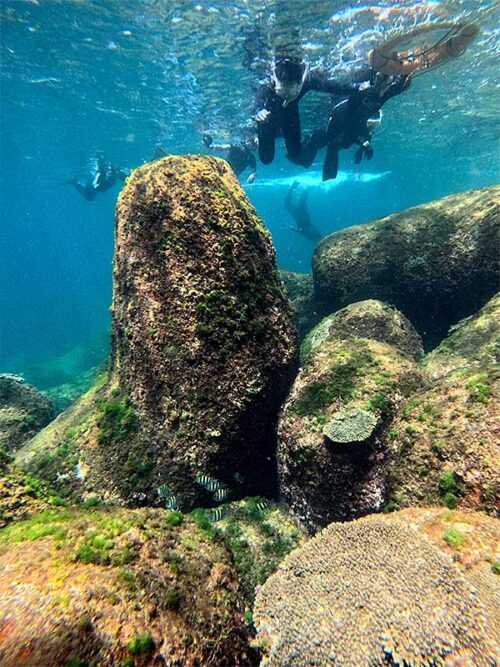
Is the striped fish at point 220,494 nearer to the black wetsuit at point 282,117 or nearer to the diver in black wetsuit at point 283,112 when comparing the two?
the black wetsuit at point 282,117

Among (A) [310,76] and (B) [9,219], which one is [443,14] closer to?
(A) [310,76]

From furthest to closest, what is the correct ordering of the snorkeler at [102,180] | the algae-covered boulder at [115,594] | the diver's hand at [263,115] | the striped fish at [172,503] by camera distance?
the snorkeler at [102,180] < the diver's hand at [263,115] < the striped fish at [172,503] < the algae-covered boulder at [115,594]

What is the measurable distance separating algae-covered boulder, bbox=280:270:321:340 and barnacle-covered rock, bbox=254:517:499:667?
6746mm

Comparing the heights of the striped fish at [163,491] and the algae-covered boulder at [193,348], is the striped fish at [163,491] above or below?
below

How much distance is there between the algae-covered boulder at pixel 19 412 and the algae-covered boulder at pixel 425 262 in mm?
7731

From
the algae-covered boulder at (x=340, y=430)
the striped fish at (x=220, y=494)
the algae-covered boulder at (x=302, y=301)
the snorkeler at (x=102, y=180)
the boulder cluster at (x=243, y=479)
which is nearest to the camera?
the boulder cluster at (x=243, y=479)

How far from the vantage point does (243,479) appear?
14.1 ft

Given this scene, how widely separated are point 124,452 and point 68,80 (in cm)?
2161

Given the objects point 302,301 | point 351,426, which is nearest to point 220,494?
point 351,426

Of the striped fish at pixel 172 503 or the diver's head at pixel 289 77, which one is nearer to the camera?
the striped fish at pixel 172 503

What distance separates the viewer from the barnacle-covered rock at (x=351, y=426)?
3.69m

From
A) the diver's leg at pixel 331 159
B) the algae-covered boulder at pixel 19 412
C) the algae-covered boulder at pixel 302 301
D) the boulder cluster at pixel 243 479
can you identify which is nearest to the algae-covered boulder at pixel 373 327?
the boulder cluster at pixel 243 479

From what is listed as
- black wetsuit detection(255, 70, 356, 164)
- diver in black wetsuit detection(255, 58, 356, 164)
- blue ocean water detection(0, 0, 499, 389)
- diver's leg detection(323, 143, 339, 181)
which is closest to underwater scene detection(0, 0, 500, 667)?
diver in black wetsuit detection(255, 58, 356, 164)

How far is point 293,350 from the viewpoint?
178 inches
